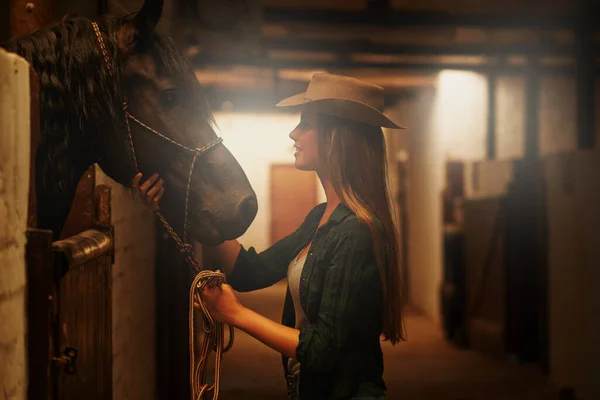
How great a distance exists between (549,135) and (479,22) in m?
2.34

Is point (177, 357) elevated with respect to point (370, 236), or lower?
lower

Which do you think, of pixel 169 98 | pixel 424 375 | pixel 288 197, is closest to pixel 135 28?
pixel 169 98

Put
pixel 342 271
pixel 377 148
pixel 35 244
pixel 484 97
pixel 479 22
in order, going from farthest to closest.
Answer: pixel 484 97, pixel 479 22, pixel 377 148, pixel 342 271, pixel 35 244

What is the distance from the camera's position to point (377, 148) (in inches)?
66.9

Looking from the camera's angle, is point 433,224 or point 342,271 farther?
point 433,224

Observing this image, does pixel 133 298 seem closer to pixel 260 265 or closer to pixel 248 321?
pixel 260 265

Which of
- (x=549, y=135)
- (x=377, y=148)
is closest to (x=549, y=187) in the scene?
(x=549, y=135)

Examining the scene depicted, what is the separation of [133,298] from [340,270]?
53.5 inches

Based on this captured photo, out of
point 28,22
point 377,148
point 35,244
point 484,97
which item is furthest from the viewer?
point 484,97

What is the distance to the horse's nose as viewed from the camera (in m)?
1.70

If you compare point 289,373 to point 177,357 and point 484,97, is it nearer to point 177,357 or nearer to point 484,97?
point 177,357

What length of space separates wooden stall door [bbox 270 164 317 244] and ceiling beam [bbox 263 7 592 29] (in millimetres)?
5312

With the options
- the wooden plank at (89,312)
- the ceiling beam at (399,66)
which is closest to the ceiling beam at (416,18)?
the ceiling beam at (399,66)

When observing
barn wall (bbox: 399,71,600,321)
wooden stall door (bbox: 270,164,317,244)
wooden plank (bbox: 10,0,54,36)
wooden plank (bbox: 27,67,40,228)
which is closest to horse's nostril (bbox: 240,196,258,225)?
wooden plank (bbox: 27,67,40,228)
